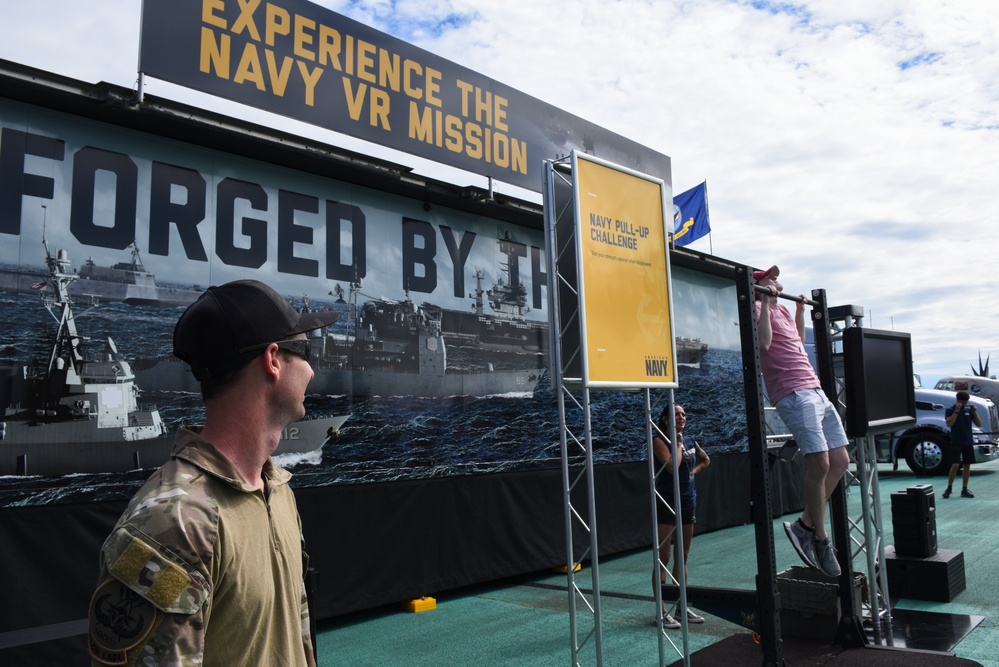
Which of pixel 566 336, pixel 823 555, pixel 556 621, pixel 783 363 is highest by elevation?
pixel 566 336

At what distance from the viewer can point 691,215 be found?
11.7 m

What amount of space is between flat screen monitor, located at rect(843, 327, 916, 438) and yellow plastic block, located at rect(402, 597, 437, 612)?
155 inches

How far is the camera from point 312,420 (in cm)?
617

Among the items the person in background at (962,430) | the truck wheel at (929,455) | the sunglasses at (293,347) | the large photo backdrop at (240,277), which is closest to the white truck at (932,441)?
the truck wheel at (929,455)

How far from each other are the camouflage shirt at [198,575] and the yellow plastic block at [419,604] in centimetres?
552

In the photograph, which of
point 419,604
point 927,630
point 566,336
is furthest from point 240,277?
point 927,630

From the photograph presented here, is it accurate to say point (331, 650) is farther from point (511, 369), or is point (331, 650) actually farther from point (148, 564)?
point (148, 564)

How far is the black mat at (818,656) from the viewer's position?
15.7ft

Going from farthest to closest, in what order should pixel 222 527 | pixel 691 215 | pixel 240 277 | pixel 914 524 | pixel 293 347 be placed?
1. pixel 691 215
2. pixel 914 524
3. pixel 240 277
4. pixel 293 347
5. pixel 222 527

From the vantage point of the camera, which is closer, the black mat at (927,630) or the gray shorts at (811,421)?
the gray shorts at (811,421)

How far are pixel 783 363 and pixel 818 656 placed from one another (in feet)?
6.65

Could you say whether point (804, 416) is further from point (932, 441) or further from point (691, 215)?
point (932, 441)

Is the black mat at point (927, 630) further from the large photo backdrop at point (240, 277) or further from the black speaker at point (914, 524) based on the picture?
the large photo backdrop at point (240, 277)

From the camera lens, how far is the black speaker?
668cm
